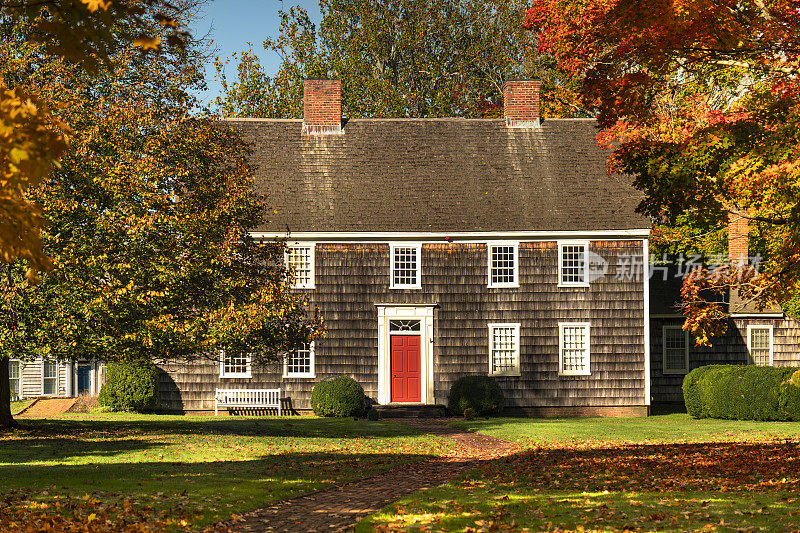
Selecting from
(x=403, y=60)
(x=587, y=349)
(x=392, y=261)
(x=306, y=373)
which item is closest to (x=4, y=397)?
(x=306, y=373)

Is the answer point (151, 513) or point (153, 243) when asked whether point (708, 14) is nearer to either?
point (151, 513)

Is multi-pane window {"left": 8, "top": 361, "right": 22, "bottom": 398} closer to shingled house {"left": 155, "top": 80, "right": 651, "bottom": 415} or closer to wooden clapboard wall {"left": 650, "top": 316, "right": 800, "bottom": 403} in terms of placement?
shingled house {"left": 155, "top": 80, "right": 651, "bottom": 415}

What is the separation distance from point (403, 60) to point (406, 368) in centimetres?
2641

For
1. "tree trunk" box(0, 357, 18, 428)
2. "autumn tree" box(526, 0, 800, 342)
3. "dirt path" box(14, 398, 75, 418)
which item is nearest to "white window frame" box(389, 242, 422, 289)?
"tree trunk" box(0, 357, 18, 428)

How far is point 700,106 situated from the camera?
14391 mm

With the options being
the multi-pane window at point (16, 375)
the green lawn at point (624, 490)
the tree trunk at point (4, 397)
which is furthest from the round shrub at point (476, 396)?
the multi-pane window at point (16, 375)

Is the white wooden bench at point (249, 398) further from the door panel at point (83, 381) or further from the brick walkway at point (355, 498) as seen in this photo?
the door panel at point (83, 381)

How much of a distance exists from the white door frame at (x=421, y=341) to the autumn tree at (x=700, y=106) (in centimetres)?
1479

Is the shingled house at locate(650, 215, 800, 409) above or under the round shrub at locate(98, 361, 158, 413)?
above

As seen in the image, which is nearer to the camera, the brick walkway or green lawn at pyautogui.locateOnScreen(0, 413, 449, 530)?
the brick walkway

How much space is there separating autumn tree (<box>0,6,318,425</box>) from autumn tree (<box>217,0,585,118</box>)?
1026 inches

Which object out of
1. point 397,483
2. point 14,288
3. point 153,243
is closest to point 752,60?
point 397,483

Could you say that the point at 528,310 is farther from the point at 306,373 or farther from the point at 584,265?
the point at 306,373

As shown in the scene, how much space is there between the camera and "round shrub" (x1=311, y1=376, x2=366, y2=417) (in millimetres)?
27516
